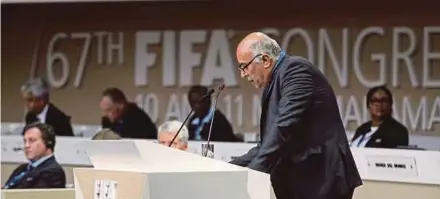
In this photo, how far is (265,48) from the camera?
3164 mm

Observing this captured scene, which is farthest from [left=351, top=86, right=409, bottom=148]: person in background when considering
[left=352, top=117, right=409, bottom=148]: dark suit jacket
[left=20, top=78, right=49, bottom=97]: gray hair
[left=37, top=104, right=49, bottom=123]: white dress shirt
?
[left=20, top=78, right=49, bottom=97]: gray hair

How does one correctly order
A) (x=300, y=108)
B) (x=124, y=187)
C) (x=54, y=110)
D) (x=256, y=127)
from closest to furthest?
1. (x=124, y=187)
2. (x=300, y=108)
3. (x=256, y=127)
4. (x=54, y=110)

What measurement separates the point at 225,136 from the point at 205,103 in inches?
11.2

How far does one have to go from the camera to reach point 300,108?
3.05 metres

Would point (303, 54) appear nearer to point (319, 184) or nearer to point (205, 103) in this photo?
point (205, 103)

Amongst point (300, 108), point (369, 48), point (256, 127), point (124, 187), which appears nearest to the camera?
point (124, 187)

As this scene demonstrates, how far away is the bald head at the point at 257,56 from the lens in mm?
3137

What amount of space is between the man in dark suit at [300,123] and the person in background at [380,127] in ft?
10.3

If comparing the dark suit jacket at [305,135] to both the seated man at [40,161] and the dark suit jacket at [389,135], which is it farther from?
the dark suit jacket at [389,135]

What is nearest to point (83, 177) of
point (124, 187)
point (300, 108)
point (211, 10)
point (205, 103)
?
point (124, 187)

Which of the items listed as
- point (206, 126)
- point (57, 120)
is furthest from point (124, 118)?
point (206, 126)

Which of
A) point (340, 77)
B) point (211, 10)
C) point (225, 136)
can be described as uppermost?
point (211, 10)

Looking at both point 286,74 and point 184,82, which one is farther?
point 184,82

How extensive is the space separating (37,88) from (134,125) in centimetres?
104
